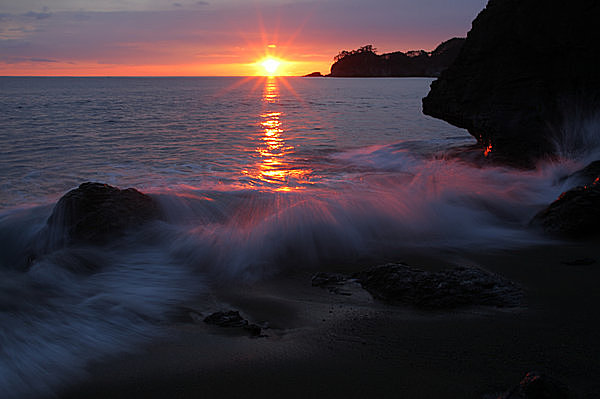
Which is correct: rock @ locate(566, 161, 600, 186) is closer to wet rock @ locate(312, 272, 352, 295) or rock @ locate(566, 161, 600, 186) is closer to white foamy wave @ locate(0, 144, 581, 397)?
white foamy wave @ locate(0, 144, 581, 397)

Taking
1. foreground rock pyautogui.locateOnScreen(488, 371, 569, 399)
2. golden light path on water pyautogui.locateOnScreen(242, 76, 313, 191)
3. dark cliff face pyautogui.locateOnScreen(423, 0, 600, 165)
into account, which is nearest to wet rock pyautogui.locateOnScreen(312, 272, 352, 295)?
foreground rock pyautogui.locateOnScreen(488, 371, 569, 399)

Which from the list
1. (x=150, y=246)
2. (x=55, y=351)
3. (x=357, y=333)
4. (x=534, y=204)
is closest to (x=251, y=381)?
(x=357, y=333)

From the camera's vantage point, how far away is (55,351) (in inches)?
140

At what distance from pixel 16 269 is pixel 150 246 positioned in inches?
64.5

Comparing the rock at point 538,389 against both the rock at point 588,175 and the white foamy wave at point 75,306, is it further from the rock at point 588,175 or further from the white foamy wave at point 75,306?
the rock at point 588,175

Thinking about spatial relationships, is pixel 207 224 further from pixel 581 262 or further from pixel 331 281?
pixel 581 262

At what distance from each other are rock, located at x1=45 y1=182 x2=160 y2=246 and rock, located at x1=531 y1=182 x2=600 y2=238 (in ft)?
19.4

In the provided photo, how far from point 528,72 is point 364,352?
10.5 meters

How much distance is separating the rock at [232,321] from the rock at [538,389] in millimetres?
1951

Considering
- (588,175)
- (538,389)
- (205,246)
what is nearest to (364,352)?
(538,389)

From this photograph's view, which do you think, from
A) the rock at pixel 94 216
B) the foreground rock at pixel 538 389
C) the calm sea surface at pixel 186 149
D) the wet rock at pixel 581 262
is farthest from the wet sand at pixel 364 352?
the calm sea surface at pixel 186 149

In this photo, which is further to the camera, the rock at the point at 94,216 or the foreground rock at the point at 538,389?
the rock at the point at 94,216

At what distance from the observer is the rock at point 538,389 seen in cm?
247

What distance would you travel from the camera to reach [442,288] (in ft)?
13.3
